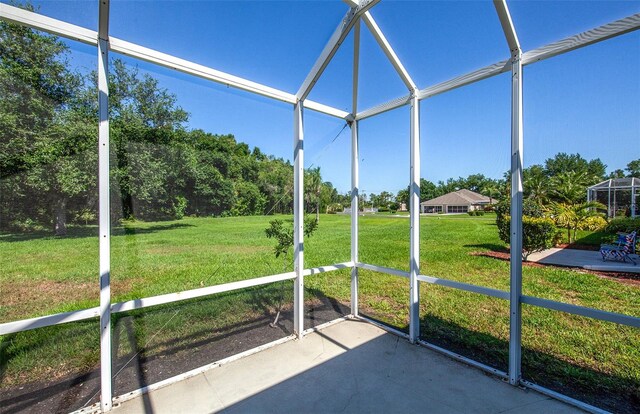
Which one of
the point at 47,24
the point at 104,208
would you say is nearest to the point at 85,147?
the point at 104,208

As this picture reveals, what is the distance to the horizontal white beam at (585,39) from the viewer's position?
158 centimetres

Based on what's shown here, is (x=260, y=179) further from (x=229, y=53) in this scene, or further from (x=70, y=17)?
(x=70, y=17)

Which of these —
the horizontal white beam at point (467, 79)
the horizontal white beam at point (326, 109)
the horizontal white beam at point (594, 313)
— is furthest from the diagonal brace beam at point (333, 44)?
the horizontal white beam at point (594, 313)

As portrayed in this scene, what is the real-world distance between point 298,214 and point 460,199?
1.64 meters

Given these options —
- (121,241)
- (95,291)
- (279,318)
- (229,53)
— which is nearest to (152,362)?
(95,291)

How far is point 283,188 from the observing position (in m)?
3.04

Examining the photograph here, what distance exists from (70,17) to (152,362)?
2.58 metres

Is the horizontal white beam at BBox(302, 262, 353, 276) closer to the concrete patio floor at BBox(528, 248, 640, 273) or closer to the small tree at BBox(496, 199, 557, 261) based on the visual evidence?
the small tree at BBox(496, 199, 557, 261)

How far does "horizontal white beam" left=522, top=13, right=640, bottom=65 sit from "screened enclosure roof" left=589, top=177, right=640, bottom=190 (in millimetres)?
747

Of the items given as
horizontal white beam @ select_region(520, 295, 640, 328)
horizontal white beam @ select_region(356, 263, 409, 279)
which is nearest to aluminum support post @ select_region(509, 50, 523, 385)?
horizontal white beam @ select_region(520, 295, 640, 328)

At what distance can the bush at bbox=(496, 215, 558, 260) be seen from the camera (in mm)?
2400

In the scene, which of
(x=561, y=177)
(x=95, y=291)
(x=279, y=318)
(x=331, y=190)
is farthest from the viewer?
(x=331, y=190)

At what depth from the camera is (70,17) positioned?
66.6 inches

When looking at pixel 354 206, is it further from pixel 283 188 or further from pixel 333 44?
pixel 333 44
